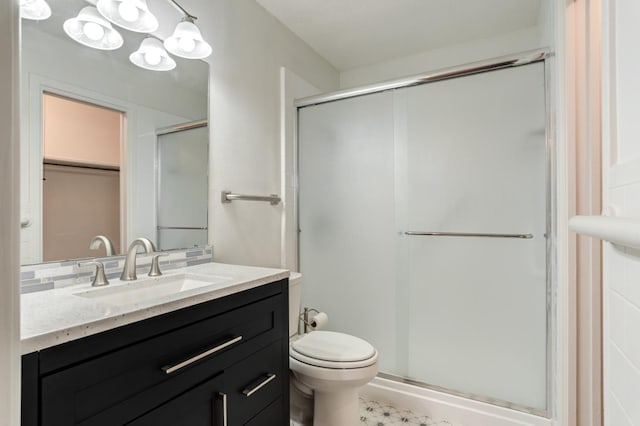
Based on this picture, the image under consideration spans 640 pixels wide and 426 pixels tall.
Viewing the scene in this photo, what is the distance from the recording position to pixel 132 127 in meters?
1.40

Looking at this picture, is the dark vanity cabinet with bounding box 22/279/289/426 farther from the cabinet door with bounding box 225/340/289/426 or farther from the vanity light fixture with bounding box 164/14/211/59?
the vanity light fixture with bounding box 164/14/211/59

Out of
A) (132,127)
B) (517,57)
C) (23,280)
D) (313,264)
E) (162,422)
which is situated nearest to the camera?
(162,422)

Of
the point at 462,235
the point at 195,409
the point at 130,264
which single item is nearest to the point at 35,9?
the point at 130,264

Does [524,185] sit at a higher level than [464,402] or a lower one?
higher

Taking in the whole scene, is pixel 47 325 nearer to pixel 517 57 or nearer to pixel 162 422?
pixel 162 422

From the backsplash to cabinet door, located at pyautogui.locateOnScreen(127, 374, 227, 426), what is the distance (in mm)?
574

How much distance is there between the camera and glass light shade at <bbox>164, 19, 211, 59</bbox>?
1433 millimetres

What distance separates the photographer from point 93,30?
1.25 m

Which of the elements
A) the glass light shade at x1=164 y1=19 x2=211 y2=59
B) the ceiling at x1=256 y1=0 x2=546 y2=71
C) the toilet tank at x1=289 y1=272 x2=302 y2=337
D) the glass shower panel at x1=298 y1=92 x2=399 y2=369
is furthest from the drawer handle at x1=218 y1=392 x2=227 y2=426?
the ceiling at x1=256 y1=0 x2=546 y2=71

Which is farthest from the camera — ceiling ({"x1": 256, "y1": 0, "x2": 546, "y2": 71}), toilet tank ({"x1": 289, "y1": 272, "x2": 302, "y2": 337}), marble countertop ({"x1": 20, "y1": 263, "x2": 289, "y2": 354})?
ceiling ({"x1": 256, "y1": 0, "x2": 546, "y2": 71})

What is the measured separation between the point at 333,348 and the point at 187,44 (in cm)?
154

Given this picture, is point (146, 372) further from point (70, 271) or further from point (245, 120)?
point (245, 120)

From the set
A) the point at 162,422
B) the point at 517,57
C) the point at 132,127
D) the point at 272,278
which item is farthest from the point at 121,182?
the point at 517,57

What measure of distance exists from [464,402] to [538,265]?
820 mm
